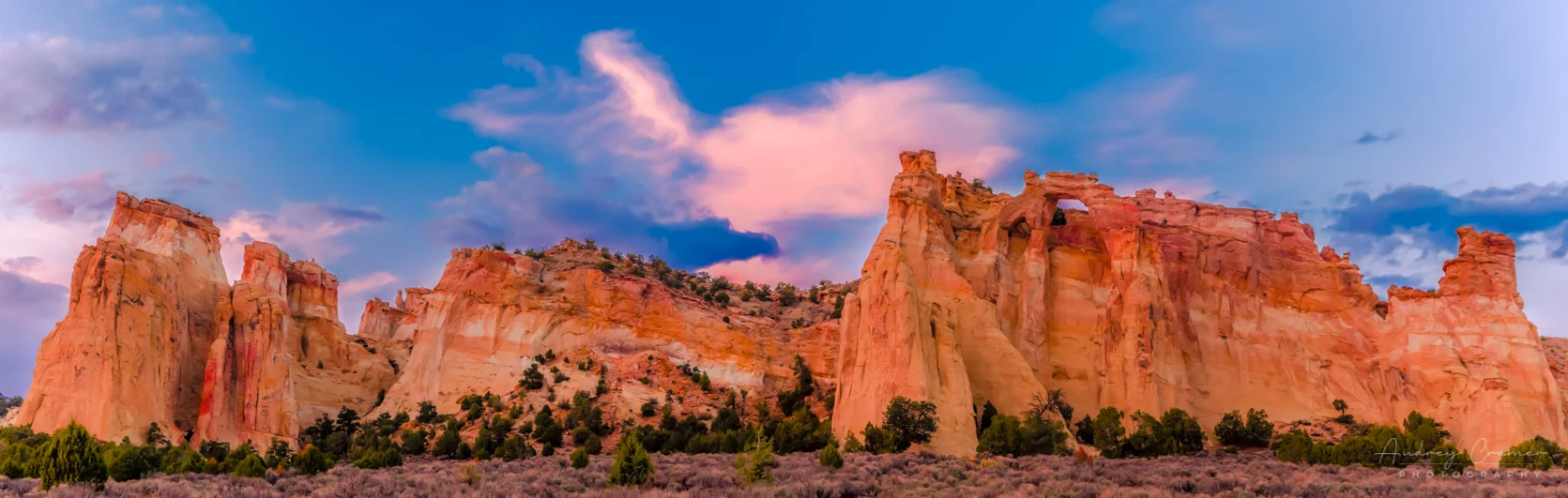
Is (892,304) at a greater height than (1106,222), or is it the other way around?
(1106,222)

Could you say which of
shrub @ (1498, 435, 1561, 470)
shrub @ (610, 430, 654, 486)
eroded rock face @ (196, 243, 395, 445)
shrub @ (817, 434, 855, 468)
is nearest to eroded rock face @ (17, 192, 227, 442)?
eroded rock face @ (196, 243, 395, 445)

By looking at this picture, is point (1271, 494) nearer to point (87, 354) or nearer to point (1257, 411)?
point (1257, 411)

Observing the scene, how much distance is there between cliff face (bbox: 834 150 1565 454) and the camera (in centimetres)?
4353

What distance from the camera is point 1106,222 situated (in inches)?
2035

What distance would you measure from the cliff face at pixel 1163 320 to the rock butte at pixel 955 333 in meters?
0.12

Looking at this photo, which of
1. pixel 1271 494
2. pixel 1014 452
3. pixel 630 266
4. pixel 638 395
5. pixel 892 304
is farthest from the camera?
pixel 630 266

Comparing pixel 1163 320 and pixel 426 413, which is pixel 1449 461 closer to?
pixel 1163 320

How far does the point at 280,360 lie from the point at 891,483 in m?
43.9

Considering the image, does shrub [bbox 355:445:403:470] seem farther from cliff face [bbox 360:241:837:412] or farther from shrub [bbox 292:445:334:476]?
cliff face [bbox 360:241:837:412]

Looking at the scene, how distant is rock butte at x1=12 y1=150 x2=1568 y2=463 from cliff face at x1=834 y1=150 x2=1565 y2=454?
0.38ft

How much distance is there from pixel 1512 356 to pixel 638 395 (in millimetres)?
46968

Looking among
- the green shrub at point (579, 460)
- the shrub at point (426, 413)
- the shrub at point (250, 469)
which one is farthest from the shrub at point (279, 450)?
the green shrub at point (579, 460)

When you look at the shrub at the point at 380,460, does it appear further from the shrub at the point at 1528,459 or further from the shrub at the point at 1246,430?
the shrub at the point at 1528,459

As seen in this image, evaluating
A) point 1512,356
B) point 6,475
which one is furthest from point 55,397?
point 1512,356
